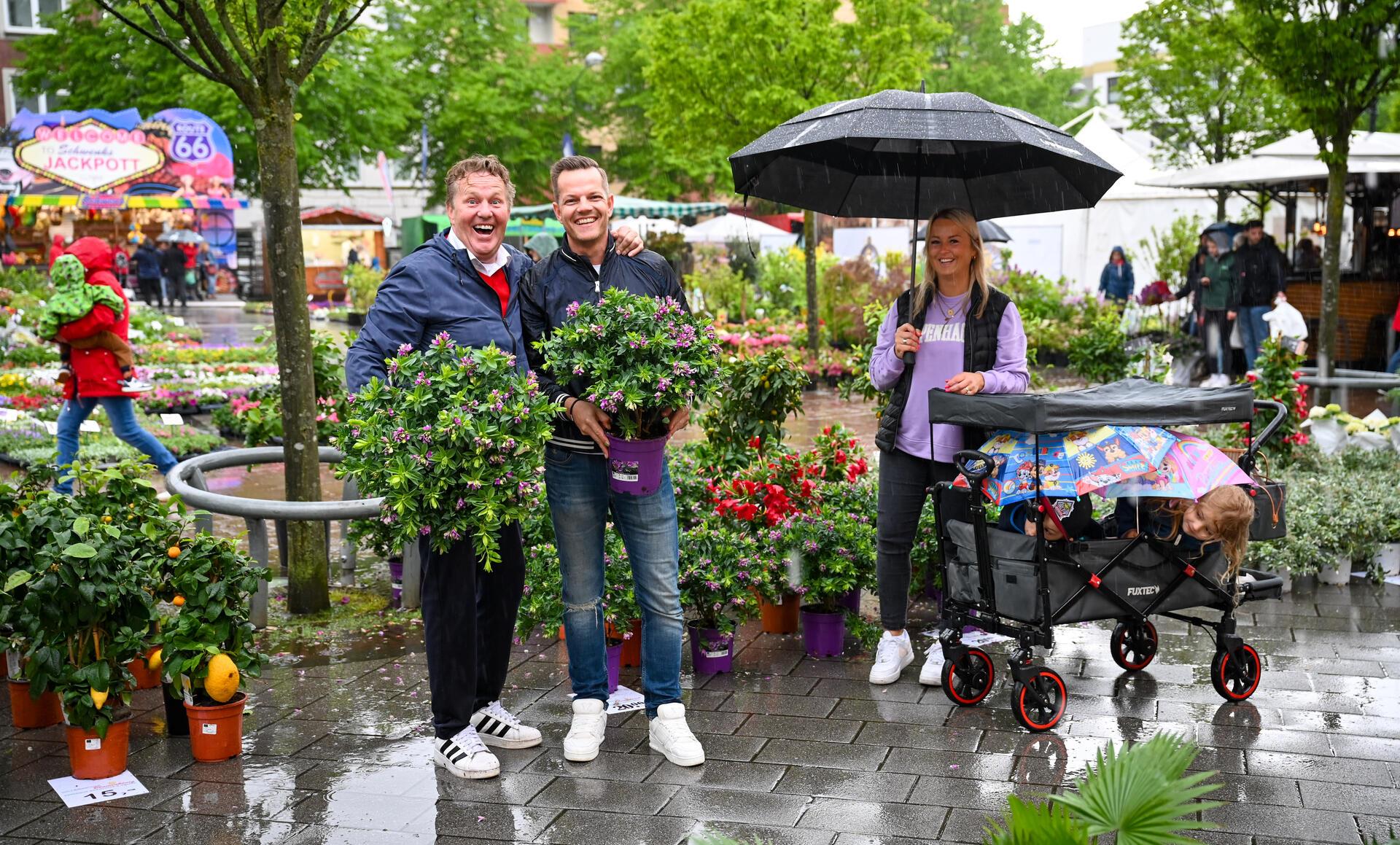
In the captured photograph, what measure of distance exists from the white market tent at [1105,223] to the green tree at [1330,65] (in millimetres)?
9909

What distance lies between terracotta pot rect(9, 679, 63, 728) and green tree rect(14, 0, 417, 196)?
26779mm

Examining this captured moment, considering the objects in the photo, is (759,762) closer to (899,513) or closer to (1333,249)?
(899,513)

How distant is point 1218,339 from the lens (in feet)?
52.9

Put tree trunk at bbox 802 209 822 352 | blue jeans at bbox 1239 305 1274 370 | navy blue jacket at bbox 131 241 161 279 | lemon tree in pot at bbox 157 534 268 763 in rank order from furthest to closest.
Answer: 1. navy blue jacket at bbox 131 241 161 279
2. tree trunk at bbox 802 209 822 352
3. blue jeans at bbox 1239 305 1274 370
4. lemon tree in pot at bbox 157 534 268 763

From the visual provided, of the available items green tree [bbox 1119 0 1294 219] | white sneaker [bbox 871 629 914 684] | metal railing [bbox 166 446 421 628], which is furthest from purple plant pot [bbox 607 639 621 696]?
green tree [bbox 1119 0 1294 219]

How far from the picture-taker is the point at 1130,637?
5520mm

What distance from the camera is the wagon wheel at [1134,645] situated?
18.0ft

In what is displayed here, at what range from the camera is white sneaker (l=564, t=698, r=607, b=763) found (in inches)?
180

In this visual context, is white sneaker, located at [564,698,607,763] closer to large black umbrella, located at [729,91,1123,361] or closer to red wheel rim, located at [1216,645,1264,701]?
large black umbrella, located at [729,91,1123,361]

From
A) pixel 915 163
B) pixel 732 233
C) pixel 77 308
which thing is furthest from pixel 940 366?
pixel 732 233

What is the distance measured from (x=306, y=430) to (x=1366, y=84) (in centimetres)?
910

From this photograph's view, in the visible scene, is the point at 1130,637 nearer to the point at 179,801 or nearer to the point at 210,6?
the point at 179,801

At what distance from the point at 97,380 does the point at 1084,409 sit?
7.03 meters

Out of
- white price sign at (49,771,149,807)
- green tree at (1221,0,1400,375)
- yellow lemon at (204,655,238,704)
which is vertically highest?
green tree at (1221,0,1400,375)
